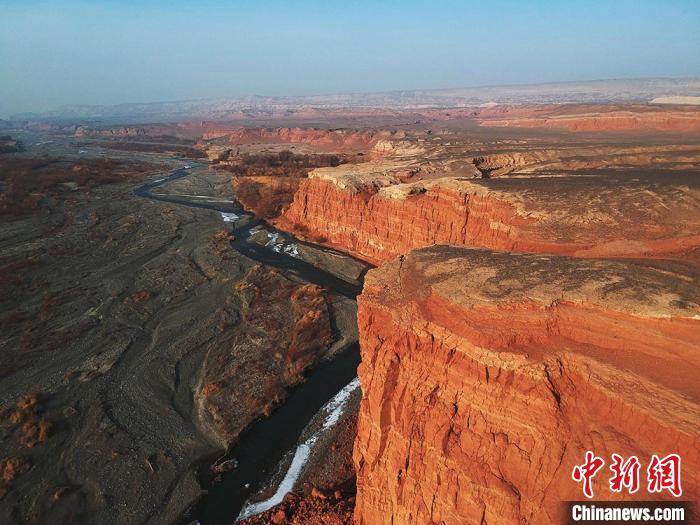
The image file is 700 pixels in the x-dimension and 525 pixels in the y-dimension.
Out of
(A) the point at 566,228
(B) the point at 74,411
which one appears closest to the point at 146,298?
(B) the point at 74,411

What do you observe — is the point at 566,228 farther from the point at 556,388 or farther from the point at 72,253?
the point at 72,253

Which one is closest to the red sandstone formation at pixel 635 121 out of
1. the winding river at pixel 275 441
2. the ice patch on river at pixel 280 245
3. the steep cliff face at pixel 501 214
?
the steep cliff face at pixel 501 214

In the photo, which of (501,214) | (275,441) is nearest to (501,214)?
(501,214)

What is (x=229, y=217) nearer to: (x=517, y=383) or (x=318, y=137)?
(x=517, y=383)

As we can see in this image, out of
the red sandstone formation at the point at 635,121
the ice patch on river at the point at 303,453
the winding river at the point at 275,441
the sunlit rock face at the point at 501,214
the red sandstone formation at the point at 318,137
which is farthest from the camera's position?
the red sandstone formation at the point at 318,137

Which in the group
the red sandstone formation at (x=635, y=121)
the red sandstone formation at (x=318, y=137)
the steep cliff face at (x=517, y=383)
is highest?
the steep cliff face at (x=517, y=383)

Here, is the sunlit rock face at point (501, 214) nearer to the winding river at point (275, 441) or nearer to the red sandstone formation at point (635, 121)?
the winding river at point (275, 441)

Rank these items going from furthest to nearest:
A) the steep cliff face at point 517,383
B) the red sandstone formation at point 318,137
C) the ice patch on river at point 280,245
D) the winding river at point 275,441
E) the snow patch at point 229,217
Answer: the red sandstone formation at point 318,137
the snow patch at point 229,217
the ice patch on river at point 280,245
the winding river at point 275,441
the steep cliff face at point 517,383
